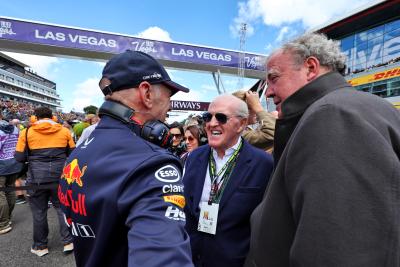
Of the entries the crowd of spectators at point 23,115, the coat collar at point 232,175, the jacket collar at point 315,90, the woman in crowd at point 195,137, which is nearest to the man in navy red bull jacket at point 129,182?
the jacket collar at point 315,90

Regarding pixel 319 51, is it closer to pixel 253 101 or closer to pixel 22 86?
pixel 253 101

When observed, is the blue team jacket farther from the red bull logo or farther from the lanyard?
the lanyard

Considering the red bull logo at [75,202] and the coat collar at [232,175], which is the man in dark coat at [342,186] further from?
the coat collar at [232,175]

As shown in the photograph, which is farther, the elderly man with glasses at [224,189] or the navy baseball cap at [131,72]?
the elderly man with glasses at [224,189]

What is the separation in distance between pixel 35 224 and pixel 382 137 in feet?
15.3

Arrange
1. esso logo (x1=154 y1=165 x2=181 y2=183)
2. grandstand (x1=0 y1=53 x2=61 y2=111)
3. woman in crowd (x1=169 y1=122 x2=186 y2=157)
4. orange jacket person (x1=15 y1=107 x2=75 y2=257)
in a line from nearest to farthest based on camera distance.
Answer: esso logo (x1=154 y1=165 x2=181 y2=183) → orange jacket person (x1=15 y1=107 x2=75 y2=257) → woman in crowd (x1=169 y1=122 x2=186 y2=157) → grandstand (x1=0 y1=53 x2=61 y2=111)

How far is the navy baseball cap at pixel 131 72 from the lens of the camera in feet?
3.76

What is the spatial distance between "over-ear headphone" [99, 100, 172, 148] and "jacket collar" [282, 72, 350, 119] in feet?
1.88

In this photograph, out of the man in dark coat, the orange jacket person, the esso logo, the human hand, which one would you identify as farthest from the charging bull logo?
the orange jacket person

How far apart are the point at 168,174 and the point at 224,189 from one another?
111cm

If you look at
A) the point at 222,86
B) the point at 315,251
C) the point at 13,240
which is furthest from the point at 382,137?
the point at 222,86

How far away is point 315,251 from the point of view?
815mm

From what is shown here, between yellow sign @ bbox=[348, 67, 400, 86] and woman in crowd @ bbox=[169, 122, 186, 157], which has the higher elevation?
yellow sign @ bbox=[348, 67, 400, 86]

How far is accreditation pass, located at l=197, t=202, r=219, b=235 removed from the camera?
189cm
